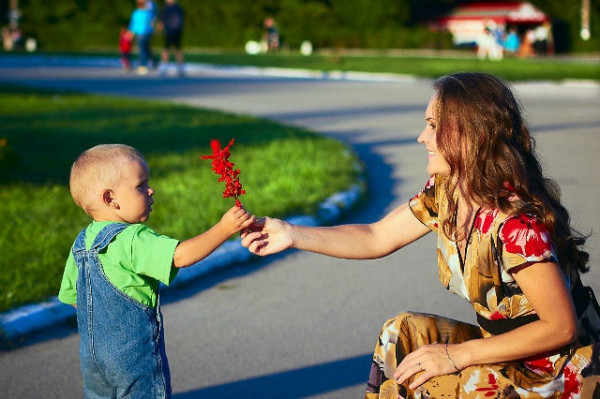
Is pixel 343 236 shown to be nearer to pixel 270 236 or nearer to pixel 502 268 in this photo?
pixel 270 236

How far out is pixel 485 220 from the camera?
109 inches

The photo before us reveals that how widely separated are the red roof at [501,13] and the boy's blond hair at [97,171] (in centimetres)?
6136

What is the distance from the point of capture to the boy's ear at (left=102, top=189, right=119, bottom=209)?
3.04m

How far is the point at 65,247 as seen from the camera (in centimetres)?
614

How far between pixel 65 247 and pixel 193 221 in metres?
1.06

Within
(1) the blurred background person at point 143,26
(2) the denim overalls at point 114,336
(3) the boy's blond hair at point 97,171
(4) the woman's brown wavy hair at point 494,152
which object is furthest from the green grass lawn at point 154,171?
(1) the blurred background person at point 143,26

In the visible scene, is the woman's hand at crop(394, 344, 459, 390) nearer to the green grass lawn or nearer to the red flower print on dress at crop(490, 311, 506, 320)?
the red flower print on dress at crop(490, 311, 506, 320)

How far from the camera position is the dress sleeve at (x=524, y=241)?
103 inches

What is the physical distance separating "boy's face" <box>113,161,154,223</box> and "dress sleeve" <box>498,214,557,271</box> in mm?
1230

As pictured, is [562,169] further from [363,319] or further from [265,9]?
[265,9]

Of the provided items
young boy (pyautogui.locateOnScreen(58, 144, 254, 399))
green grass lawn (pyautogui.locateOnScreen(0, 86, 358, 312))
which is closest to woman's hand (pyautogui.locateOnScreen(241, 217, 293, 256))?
young boy (pyautogui.locateOnScreen(58, 144, 254, 399))

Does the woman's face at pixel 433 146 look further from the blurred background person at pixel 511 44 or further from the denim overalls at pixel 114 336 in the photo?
the blurred background person at pixel 511 44

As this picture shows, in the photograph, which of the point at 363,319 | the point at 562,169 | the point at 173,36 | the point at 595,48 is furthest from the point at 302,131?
the point at 595,48

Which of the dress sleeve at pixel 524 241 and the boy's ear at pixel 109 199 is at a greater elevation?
the boy's ear at pixel 109 199
